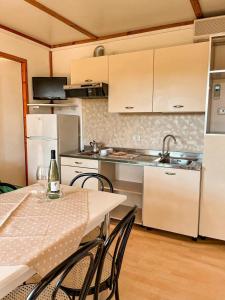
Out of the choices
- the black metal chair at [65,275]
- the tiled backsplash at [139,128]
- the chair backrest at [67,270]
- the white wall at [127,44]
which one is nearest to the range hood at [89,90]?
the tiled backsplash at [139,128]

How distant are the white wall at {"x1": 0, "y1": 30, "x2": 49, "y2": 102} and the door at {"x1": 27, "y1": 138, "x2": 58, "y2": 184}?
753 millimetres

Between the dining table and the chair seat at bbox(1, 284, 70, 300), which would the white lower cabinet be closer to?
the dining table

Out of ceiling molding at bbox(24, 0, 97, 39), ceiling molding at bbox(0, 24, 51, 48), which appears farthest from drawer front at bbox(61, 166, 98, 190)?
ceiling molding at bbox(0, 24, 51, 48)

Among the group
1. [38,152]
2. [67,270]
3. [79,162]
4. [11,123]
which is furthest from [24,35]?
[67,270]

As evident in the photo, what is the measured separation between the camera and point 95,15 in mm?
2727

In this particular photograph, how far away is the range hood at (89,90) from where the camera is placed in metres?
3.03

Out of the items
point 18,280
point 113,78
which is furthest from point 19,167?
point 18,280

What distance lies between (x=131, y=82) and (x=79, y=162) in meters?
1.22

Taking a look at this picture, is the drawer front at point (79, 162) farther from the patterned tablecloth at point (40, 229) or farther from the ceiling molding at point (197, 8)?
the ceiling molding at point (197, 8)

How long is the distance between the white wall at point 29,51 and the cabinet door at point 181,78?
1.94 m

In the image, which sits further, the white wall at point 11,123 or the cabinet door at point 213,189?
the white wall at point 11,123

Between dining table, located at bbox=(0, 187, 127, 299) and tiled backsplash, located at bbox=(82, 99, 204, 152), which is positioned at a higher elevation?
tiled backsplash, located at bbox=(82, 99, 204, 152)

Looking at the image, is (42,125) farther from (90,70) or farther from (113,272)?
(113,272)

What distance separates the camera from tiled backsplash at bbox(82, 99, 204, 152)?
2949 millimetres
